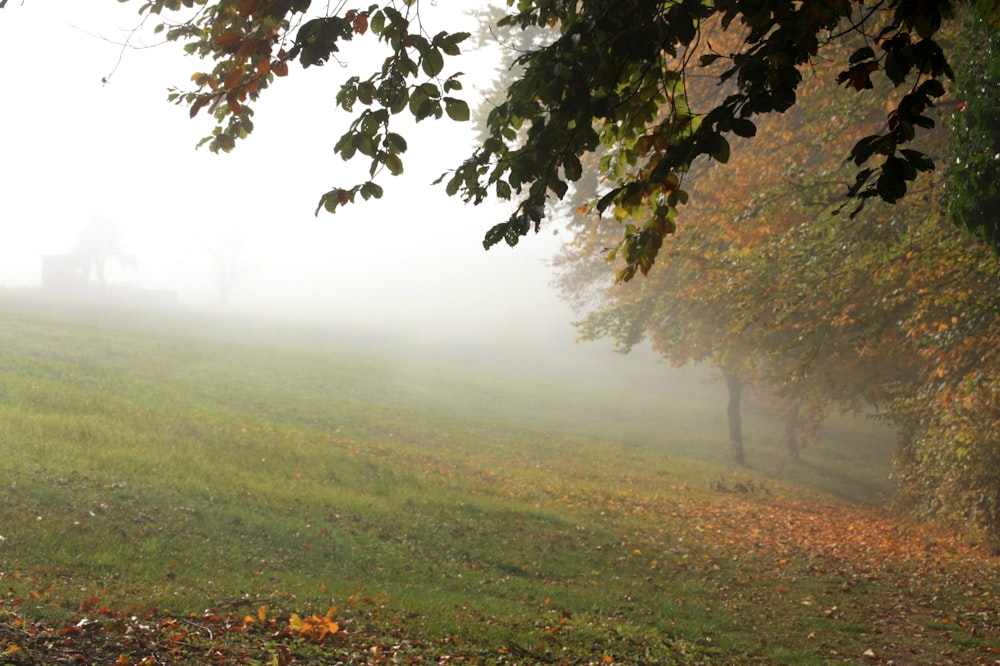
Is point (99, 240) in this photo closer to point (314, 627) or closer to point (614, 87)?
point (314, 627)

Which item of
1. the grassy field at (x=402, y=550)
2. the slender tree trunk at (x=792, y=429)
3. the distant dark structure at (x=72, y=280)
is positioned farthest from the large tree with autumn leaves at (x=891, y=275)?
Result: the distant dark structure at (x=72, y=280)

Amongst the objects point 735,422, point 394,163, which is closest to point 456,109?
point 394,163

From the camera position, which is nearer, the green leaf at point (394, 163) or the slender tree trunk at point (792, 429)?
the green leaf at point (394, 163)

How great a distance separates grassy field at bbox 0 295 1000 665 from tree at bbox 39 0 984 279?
4.60m

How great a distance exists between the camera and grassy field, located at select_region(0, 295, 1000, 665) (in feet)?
23.6

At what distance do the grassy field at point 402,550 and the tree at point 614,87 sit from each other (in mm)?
4596

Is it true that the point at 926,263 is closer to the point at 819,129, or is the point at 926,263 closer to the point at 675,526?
the point at 819,129

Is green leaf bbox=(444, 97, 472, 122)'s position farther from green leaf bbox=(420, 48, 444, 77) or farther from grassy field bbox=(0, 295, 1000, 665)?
grassy field bbox=(0, 295, 1000, 665)

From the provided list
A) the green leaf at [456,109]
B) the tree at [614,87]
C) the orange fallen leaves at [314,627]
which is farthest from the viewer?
the orange fallen leaves at [314,627]

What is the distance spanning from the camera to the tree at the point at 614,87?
11.8ft

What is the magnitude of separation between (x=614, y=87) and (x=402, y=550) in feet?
30.0

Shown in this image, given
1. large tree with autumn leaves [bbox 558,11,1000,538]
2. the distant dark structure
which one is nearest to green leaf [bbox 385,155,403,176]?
large tree with autumn leaves [bbox 558,11,1000,538]

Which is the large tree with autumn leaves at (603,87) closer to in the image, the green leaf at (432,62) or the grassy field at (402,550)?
the green leaf at (432,62)

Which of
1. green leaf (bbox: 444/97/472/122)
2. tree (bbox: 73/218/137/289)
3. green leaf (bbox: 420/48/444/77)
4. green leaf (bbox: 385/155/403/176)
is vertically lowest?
green leaf (bbox: 385/155/403/176)
